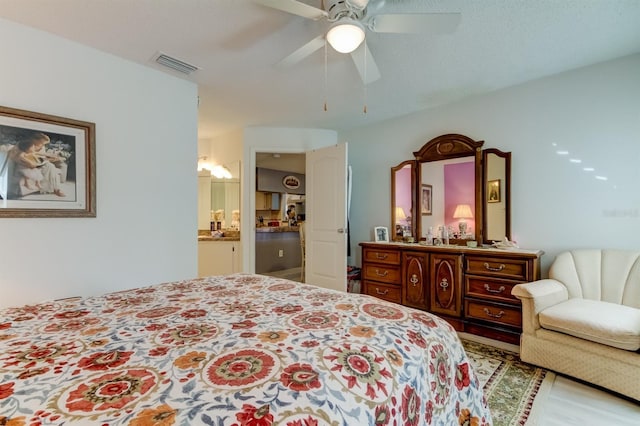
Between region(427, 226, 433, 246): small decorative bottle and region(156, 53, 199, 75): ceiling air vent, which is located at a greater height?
region(156, 53, 199, 75): ceiling air vent

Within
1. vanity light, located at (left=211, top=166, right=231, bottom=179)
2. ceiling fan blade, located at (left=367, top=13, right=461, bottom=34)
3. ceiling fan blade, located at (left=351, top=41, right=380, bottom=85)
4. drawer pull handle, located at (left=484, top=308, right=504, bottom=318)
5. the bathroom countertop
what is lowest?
drawer pull handle, located at (left=484, top=308, right=504, bottom=318)

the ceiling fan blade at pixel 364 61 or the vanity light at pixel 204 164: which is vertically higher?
the ceiling fan blade at pixel 364 61

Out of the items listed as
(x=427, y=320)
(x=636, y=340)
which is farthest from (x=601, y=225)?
(x=427, y=320)

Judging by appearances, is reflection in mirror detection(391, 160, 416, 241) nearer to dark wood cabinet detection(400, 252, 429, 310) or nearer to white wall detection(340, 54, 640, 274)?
dark wood cabinet detection(400, 252, 429, 310)

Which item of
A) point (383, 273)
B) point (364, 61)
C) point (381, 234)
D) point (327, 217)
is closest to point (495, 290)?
point (383, 273)

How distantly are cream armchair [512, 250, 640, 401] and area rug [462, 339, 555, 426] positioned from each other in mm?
117

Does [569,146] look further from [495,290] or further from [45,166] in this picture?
[45,166]

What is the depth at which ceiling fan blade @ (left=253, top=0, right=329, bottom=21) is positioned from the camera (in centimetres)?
140

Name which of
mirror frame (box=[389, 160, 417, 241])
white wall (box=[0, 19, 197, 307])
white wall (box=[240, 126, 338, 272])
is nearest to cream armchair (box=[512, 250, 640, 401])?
mirror frame (box=[389, 160, 417, 241])

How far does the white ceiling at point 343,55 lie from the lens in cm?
175

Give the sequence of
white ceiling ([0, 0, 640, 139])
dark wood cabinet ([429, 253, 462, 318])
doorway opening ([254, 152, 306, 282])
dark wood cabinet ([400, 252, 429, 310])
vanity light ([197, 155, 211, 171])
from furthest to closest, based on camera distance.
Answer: doorway opening ([254, 152, 306, 282]) → vanity light ([197, 155, 211, 171]) → dark wood cabinet ([400, 252, 429, 310]) → dark wood cabinet ([429, 253, 462, 318]) → white ceiling ([0, 0, 640, 139])

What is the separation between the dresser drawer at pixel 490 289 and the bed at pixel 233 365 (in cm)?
160

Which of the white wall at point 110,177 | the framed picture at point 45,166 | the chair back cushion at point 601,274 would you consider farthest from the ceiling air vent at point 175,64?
the chair back cushion at point 601,274

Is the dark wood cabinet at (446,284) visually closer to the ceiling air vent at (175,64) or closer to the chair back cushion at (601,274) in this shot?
the chair back cushion at (601,274)
